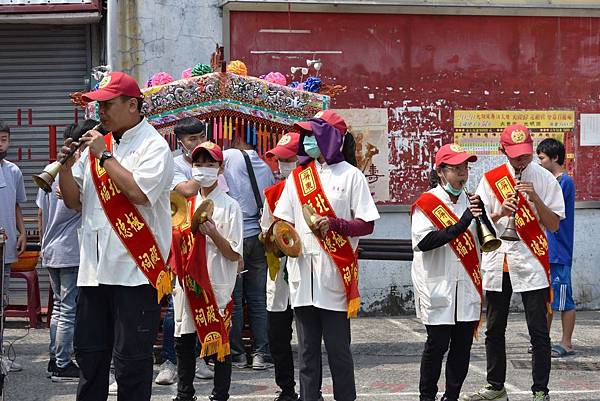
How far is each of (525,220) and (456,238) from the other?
0.79 metres

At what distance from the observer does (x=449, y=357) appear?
7250 millimetres

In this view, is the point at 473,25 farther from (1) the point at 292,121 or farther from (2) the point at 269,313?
(2) the point at 269,313

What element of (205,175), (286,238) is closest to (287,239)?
(286,238)

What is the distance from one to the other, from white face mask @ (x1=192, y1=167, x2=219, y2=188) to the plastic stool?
3718mm

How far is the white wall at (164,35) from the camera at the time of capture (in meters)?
11.5

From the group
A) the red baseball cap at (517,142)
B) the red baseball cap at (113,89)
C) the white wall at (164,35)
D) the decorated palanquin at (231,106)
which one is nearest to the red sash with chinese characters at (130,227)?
the red baseball cap at (113,89)

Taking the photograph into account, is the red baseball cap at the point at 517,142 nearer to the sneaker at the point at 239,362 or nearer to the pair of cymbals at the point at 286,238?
the pair of cymbals at the point at 286,238

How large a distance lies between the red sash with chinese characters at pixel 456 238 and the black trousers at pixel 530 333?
0.52m

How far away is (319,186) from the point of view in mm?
6730

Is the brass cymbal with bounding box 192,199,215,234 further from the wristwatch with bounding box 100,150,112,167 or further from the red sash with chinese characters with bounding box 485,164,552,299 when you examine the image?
the red sash with chinese characters with bounding box 485,164,552,299

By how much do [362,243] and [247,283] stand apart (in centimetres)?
188

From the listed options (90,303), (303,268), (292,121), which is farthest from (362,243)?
(90,303)

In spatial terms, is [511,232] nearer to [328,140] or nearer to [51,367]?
[328,140]

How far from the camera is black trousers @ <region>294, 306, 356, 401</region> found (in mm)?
6613
